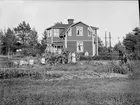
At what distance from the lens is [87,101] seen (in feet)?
13.9

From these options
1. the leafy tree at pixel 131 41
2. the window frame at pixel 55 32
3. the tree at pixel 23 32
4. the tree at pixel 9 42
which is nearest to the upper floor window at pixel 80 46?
the window frame at pixel 55 32

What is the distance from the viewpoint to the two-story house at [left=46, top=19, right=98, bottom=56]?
100 feet

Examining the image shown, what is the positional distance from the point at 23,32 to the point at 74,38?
26.2 ft

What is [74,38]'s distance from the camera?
101 feet

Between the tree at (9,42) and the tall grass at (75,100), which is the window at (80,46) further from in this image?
the tall grass at (75,100)

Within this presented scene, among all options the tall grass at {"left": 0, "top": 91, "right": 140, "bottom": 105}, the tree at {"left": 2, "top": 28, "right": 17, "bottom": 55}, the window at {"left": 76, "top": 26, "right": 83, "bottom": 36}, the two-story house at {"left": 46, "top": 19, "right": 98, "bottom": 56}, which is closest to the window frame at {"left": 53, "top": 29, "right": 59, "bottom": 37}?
the two-story house at {"left": 46, "top": 19, "right": 98, "bottom": 56}

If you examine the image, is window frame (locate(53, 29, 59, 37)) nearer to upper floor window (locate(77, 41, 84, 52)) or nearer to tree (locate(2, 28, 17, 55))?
upper floor window (locate(77, 41, 84, 52))

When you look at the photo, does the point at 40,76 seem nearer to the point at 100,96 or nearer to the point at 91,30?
the point at 100,96

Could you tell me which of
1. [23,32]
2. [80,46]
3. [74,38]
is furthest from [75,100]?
[23,32]

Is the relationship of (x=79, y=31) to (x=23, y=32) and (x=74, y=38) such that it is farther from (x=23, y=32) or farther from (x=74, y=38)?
(x=23, y=32)

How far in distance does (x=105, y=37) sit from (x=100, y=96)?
46.9 meters

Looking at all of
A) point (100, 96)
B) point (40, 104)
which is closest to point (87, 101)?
point (100, 96)

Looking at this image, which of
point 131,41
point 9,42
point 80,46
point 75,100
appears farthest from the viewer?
point 131,41

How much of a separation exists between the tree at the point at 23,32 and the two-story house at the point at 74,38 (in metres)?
4.04
